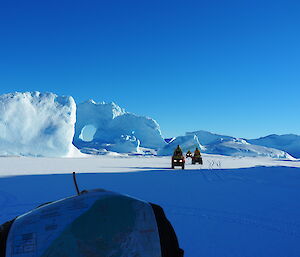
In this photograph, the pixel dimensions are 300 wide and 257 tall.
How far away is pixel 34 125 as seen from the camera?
40.8 metres

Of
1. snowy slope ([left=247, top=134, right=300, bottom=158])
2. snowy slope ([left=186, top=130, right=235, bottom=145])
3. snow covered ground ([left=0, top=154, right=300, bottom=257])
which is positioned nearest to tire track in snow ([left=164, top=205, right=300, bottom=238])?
snow covered ground ([left=0, top=154, right=300, bottom=257])

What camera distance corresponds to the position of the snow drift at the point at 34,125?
3853 cm

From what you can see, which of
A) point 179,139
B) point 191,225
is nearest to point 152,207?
point 191,225

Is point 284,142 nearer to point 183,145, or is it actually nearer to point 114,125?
point 183,145

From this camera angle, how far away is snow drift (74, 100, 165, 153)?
72.4 m

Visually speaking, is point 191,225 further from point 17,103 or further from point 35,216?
point 17,103

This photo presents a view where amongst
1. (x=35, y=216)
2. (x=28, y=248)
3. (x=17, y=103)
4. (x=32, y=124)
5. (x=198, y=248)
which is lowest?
(x=198, y=248)

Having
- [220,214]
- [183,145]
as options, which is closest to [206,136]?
[183,145]

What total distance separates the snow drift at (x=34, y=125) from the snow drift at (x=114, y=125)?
92.9 ft

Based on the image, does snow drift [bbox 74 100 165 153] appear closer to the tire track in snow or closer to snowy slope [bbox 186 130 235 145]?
snowy slope [bbox 186 130 235 145]

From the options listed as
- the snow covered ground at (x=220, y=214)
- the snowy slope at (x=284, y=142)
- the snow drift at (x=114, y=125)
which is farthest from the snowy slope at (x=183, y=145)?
the snowy slope at (x=284, y=142)

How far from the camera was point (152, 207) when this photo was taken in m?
1.75

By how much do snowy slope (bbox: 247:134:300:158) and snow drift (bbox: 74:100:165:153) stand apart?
64.6m

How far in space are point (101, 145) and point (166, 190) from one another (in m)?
70.5
